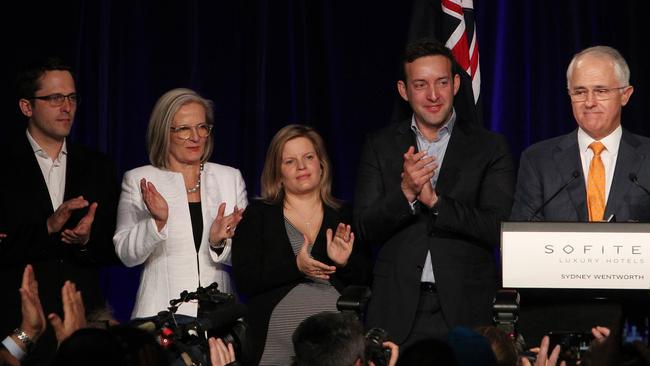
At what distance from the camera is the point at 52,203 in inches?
191

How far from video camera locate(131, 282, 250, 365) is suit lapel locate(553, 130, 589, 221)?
1.25 meters

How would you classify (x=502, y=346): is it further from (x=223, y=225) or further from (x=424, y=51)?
(x=424, y=51)

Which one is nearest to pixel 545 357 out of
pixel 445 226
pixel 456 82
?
pixel 445 226

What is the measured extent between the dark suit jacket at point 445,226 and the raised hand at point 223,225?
1.57 ft

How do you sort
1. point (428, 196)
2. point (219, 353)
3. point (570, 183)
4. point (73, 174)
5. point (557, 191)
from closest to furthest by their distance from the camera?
1. point (219, 353)
2. point (557, 191)
3. point (570, 183)
4. point (428, 196)
5. point (73, 174)

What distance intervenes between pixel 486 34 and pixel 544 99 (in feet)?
1.50

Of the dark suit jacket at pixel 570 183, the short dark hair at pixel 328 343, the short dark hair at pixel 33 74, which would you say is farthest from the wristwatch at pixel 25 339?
the dark suit jacket at pixel 570 183

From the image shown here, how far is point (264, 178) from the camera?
4.84 metres

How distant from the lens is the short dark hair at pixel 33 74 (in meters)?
4.92

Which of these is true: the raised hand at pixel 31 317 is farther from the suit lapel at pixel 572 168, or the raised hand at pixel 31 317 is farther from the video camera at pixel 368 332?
the suit lapel at pixel 572 168

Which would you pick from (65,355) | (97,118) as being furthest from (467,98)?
(65,355)

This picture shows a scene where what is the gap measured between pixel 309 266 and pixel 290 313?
22cm

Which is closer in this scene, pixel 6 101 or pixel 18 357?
pixel 18 357

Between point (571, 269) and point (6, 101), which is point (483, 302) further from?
point (6, 101)
